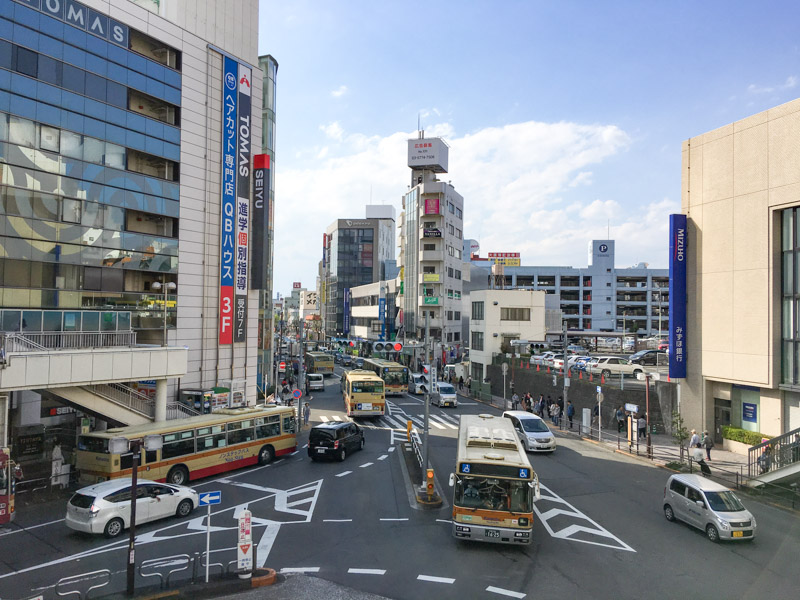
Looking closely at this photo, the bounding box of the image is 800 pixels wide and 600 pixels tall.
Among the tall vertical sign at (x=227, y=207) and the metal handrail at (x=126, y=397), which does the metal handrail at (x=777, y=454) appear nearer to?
the metal handrail at (x=126, y=397)

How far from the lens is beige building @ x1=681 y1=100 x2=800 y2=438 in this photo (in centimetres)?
2638

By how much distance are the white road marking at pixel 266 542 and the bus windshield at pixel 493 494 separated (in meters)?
5.25

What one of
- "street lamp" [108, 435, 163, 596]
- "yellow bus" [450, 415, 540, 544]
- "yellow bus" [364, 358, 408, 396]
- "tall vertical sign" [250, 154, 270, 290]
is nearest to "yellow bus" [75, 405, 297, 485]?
"street lamp" [108, 435, 163, 596]

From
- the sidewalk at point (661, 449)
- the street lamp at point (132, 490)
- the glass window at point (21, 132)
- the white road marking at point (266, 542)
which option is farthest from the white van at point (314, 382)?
the street lamp at point (132, 490)

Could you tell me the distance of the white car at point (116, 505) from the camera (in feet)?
50.2

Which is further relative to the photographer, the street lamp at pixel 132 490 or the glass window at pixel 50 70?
the glass window at pixel 50 70

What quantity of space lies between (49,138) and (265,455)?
59.7ft

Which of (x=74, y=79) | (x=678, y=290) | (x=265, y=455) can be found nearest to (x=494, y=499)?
(x=265, y=455)

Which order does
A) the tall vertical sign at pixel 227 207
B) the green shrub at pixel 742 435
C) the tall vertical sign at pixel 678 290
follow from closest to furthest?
the green shrub at pixel 742 435
the tall vertical sign at pixel 678 290
the tall vertical sign at pixel 227 207

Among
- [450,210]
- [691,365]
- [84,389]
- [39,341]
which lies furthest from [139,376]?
[450,210]

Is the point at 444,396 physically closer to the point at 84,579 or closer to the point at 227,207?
the point at 227,207

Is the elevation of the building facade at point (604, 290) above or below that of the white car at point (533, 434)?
above

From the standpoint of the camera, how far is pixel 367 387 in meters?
37.9

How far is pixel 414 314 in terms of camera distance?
8356 cm
